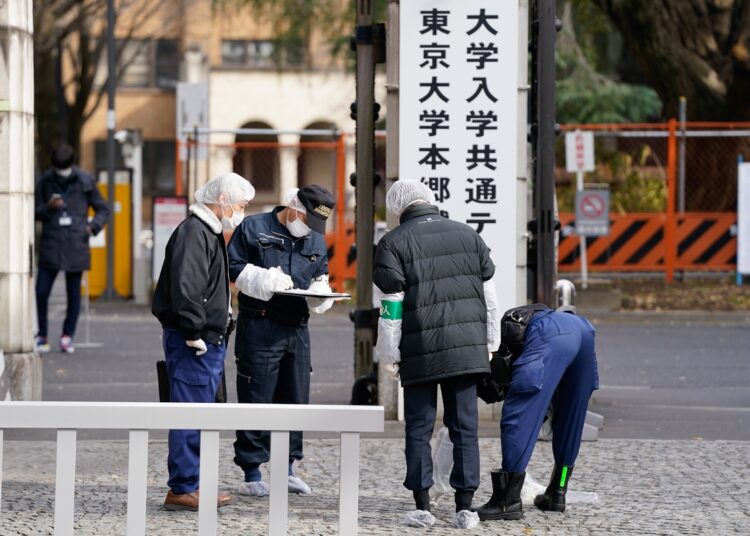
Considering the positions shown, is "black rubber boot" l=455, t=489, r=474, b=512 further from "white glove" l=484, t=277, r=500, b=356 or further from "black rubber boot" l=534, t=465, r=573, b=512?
"white glove" l=484, t=277, r=500, b=356

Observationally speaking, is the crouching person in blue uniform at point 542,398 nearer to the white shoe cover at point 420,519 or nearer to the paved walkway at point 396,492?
the paved walkway at point 396,492

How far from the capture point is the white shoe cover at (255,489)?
8383 mm

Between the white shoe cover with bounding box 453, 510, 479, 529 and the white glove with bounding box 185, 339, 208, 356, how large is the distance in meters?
1.48

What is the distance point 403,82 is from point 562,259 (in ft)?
44.5

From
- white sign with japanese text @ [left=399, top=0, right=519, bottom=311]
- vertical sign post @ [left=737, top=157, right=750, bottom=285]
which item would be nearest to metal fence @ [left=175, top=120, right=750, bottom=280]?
vertical sign post @ [left=737, top=157, right=750, bottom=285]

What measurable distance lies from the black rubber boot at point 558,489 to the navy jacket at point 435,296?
2.33ft

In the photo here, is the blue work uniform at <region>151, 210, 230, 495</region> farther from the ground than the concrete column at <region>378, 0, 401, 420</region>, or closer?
closer

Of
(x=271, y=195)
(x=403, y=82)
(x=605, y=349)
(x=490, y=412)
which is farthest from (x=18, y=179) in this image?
(x=271, y=195)

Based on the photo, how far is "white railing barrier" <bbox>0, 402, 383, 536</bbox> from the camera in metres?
5.60

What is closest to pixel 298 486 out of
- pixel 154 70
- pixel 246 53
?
pixel 246 53

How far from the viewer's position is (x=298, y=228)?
27.7 feet

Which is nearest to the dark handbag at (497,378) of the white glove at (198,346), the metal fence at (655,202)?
the white glove at (198,346)

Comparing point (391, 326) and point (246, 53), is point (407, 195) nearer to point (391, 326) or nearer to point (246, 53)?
point (391, 326)

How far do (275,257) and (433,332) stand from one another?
3.86 ft
